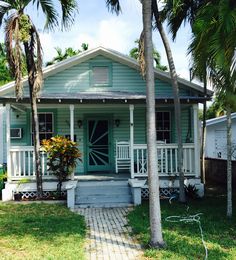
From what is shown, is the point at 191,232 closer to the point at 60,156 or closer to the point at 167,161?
the point at 167,161

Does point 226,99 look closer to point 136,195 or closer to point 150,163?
point 150,163

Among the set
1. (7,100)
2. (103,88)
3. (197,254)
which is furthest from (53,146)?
(197,254)

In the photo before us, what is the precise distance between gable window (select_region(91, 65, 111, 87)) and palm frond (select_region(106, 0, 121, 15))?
2554 millimetres

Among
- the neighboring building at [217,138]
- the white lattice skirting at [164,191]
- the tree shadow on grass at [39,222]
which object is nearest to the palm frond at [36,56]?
the tree shadow on grass at [39,222]

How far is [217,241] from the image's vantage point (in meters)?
6.99

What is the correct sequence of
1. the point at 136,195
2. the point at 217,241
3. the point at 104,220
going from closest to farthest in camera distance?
the point at 217,241
the point at 104,220
the point at 136,195

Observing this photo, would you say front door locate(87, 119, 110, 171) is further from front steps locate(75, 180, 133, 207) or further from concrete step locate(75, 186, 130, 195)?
concrete step locate(75, 186, 130, 195)

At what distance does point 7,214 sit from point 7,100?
12.7 feet

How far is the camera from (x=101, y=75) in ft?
48.5

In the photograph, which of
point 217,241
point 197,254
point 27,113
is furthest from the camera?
point 27,113

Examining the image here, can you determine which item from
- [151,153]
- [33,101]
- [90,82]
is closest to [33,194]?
[33,101]

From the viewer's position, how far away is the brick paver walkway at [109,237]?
6.33m

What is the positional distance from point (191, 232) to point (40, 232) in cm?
309

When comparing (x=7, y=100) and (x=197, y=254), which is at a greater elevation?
(x=7, y=100)
